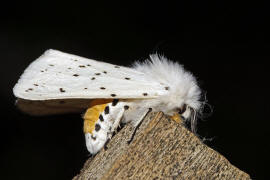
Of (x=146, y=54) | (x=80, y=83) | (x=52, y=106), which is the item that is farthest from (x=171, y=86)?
(x=146, y=54)

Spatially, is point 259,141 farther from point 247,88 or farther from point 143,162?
point 143,162

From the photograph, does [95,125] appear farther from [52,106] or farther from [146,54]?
[146,54]

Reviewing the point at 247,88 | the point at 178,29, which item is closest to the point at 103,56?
the point at 178,29

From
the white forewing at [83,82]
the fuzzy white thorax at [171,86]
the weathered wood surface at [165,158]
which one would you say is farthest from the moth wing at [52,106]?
the weathered wood surface at [165,158]

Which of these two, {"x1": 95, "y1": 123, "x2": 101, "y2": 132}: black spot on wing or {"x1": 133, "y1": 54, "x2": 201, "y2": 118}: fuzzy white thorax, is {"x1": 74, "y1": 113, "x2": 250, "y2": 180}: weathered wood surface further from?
{"x1": 95, "y1": 123, "x2": 101, "y2": 132}: black spot on wing

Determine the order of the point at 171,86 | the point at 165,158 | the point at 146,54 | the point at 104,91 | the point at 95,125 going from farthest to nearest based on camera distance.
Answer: the point at 146,54, the point at 95,125, the point at 171,86, the point at 104,91, the point at 165,158

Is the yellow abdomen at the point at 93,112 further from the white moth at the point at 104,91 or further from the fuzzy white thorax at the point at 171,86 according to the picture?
the fuzzy white thorax at the point at 171,86
